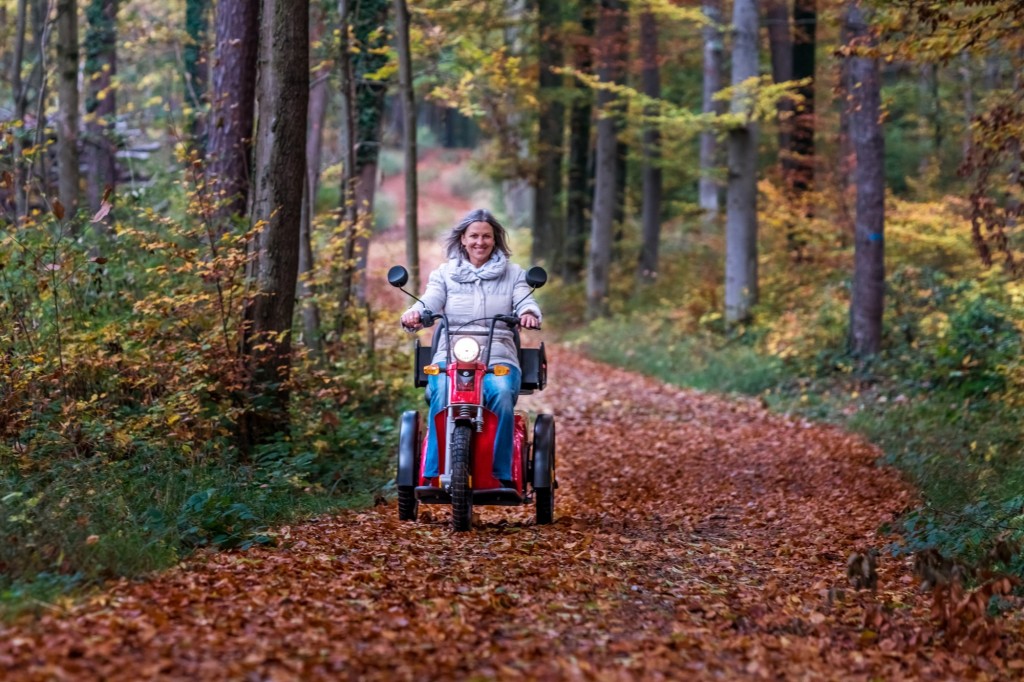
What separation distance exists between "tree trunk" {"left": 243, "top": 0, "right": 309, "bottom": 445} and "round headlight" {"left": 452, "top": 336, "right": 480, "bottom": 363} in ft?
6.85

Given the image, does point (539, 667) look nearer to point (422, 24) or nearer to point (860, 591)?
point (860, 591)

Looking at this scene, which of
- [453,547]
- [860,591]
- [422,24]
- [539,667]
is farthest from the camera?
[422,24]

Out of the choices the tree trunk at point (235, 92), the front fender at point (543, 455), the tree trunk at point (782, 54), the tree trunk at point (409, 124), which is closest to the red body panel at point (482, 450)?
the front fender at point (543, 455)

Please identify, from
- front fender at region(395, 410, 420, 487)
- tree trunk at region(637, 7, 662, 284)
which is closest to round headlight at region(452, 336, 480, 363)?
front fender at region(395, 410, 420, 487)

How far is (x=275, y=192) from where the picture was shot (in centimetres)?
873

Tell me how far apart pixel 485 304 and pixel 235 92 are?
5.19 metres

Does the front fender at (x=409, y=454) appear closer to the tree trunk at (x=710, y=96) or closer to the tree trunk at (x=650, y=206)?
the tree trunk at (x=710, y=96)

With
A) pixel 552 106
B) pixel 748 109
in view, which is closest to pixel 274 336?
pixel 748 109

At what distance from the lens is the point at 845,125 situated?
23828 mm

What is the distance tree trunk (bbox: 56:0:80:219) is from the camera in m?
12.7

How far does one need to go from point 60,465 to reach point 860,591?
4711 millimetres

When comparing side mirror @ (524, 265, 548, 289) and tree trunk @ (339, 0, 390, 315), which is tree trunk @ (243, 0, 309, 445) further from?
side mirror @ (524, 265, 548, 289)

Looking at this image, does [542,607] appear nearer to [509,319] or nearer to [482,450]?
[482,450]

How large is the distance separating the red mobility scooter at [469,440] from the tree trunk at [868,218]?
8.76 meters
